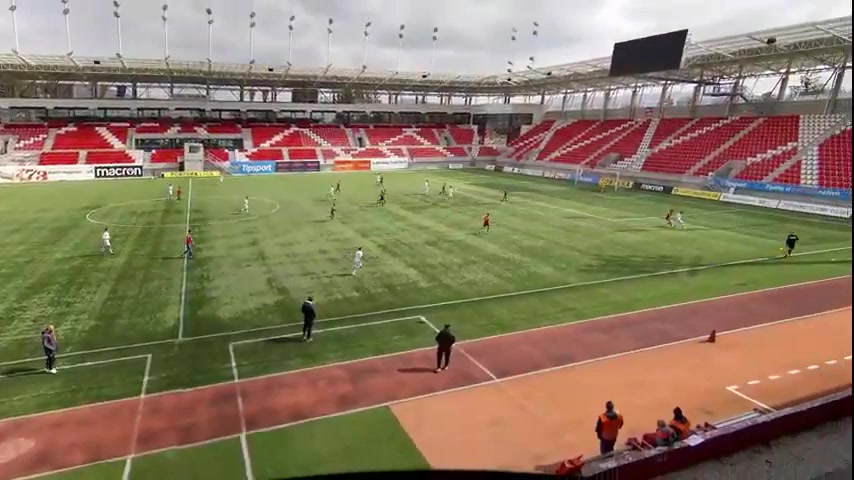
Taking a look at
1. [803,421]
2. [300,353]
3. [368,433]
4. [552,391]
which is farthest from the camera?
[300,353]

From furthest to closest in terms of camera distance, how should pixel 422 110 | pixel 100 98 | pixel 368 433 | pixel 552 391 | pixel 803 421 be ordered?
pixel 422 110, pixel 100 98, pixel 552 391, pixel 368 433, pixel 803 421

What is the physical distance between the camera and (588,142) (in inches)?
2763

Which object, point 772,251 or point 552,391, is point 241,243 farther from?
point 772,251

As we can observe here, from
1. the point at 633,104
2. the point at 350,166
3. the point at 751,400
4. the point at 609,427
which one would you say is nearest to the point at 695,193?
the point at 633,104

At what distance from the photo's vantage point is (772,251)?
91.1ft

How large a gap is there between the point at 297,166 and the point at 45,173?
2662cm

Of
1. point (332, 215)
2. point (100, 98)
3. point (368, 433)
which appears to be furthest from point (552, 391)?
point (100, 98)

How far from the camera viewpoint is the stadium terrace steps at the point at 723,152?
51.5m

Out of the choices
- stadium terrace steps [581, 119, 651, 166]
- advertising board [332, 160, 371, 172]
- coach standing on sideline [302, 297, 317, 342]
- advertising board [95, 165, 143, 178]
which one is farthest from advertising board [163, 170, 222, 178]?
coach standing on sideline [302, 297, 317, 342]

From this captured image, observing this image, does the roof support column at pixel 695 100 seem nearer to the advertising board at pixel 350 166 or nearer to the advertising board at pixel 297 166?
the advertising board at pixel 350 166

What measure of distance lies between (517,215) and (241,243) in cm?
1899

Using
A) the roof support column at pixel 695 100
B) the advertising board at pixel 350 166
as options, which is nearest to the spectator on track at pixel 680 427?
the roof support column at pixel 695 100

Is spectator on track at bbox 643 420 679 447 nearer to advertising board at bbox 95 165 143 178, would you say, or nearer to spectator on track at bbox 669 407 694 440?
spectator on track at bbox 669 407 694 440

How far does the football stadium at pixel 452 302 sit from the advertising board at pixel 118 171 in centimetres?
23
